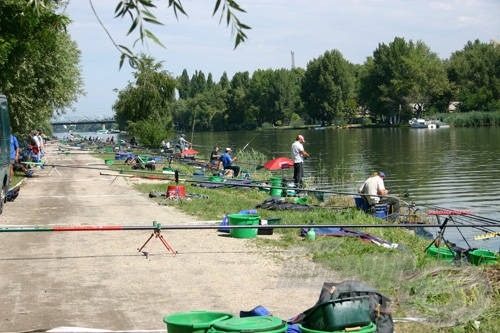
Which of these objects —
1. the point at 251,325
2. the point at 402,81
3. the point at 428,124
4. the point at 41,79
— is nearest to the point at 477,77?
the point at 402,81

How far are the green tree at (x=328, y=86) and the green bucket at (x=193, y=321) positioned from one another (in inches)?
4742

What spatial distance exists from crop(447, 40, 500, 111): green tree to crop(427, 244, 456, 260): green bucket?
3868 inches

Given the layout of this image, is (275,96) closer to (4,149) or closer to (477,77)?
(477,77)

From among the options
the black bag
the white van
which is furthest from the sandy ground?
the white van

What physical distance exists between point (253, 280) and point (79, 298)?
2.05 metres

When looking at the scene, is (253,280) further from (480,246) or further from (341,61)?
(341,61)

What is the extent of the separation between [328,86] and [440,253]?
115 meters

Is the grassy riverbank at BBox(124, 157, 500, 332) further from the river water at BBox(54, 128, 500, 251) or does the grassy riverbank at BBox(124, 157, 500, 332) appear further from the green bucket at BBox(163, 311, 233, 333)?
the river water at BBox(54, 128, 500, 251)

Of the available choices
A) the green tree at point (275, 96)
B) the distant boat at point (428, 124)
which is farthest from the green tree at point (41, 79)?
the green tree at point (275, 96)

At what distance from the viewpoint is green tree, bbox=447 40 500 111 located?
10781 centimetres

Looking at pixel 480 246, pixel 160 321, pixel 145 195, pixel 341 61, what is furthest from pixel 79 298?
pixel 341 61

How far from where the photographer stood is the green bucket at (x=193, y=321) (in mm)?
5746

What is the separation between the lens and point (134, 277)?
30.2 feet

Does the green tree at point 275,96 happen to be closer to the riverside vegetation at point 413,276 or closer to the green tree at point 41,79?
the green tree at point 41,79
